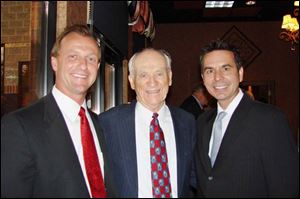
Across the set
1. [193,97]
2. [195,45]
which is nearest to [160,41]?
[195,45]

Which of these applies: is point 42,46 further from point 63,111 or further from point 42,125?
point 42,125

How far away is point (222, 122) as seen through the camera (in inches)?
92.4

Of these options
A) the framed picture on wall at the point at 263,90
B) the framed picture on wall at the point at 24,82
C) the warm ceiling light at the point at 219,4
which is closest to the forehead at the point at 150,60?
the framed picture on wall at the point at 24,82

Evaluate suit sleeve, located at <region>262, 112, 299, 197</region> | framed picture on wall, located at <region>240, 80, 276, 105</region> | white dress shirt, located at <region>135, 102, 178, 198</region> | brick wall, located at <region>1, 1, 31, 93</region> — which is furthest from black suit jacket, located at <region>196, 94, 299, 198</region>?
framed picture on wall, located at <region>240, 80, 276, 105</region>

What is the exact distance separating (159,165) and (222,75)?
751 mm

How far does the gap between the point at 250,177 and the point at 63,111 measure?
3.72 ft

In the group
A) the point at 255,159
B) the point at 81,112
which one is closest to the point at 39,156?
the point at 81,112

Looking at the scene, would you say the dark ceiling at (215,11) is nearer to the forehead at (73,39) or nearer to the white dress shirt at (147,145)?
the white dress shirt at (147,145)

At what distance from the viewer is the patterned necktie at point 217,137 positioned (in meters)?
2.24

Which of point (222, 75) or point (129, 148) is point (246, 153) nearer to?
point (222, 75)

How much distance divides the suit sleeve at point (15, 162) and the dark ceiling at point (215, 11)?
6.76 metres

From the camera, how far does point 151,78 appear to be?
240 centimetres

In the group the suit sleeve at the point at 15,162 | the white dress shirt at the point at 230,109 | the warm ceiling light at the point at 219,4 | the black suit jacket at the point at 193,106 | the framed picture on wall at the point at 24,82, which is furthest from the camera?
the warm ceiling light at the point at 219,4

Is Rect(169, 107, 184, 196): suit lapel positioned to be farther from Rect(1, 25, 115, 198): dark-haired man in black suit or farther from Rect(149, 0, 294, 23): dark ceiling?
Rect(149, 0, 294, 23): dark ceiling
